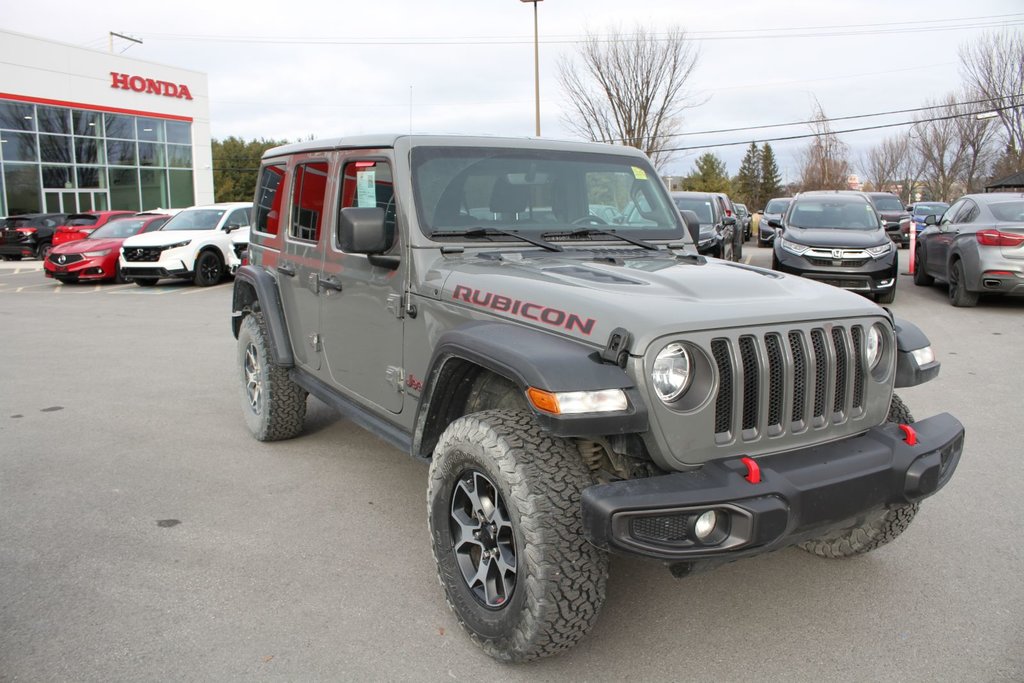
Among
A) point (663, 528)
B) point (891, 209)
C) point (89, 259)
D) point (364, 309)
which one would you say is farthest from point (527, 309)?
point (891, 209)

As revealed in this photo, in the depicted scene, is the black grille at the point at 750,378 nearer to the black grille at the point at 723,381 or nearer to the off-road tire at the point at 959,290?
the black grille at the point at 723,381

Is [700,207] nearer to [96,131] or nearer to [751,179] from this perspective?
[96,131]

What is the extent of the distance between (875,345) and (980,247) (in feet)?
30.0

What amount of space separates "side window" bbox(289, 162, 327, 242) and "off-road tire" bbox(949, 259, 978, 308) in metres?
9.84

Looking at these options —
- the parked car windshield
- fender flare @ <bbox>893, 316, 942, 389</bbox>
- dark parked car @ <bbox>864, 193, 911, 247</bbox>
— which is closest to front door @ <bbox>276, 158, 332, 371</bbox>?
fender flare @ <bbox>893, 316, 942, 389</bbox>

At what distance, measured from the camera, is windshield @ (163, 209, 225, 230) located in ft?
53.3

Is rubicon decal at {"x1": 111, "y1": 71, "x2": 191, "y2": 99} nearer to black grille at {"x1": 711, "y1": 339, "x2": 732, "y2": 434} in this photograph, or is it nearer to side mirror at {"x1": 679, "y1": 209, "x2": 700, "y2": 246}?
side mirror at {"x1": 679, "y1": 209, "x2": 700, "y2": 246}

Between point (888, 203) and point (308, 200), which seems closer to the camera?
point (308, 200)

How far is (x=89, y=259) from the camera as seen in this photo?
16156mm

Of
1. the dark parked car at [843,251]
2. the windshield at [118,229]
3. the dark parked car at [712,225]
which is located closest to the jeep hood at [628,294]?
the dark parked car at [843,251]

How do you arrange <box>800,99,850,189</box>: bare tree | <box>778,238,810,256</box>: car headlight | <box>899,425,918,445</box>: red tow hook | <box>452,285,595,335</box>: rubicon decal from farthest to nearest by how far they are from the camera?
<box>800,99,850,189</box>: bare tree → <box>778,238,810,256</box>: car headlight → <box>899,425,918,445</box>: red tow hook → <box>452,285,595,335</box>: rubicon decal

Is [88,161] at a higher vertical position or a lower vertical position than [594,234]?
higher

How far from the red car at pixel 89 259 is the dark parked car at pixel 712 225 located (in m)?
10.6

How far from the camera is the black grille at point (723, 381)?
8.96 ft
